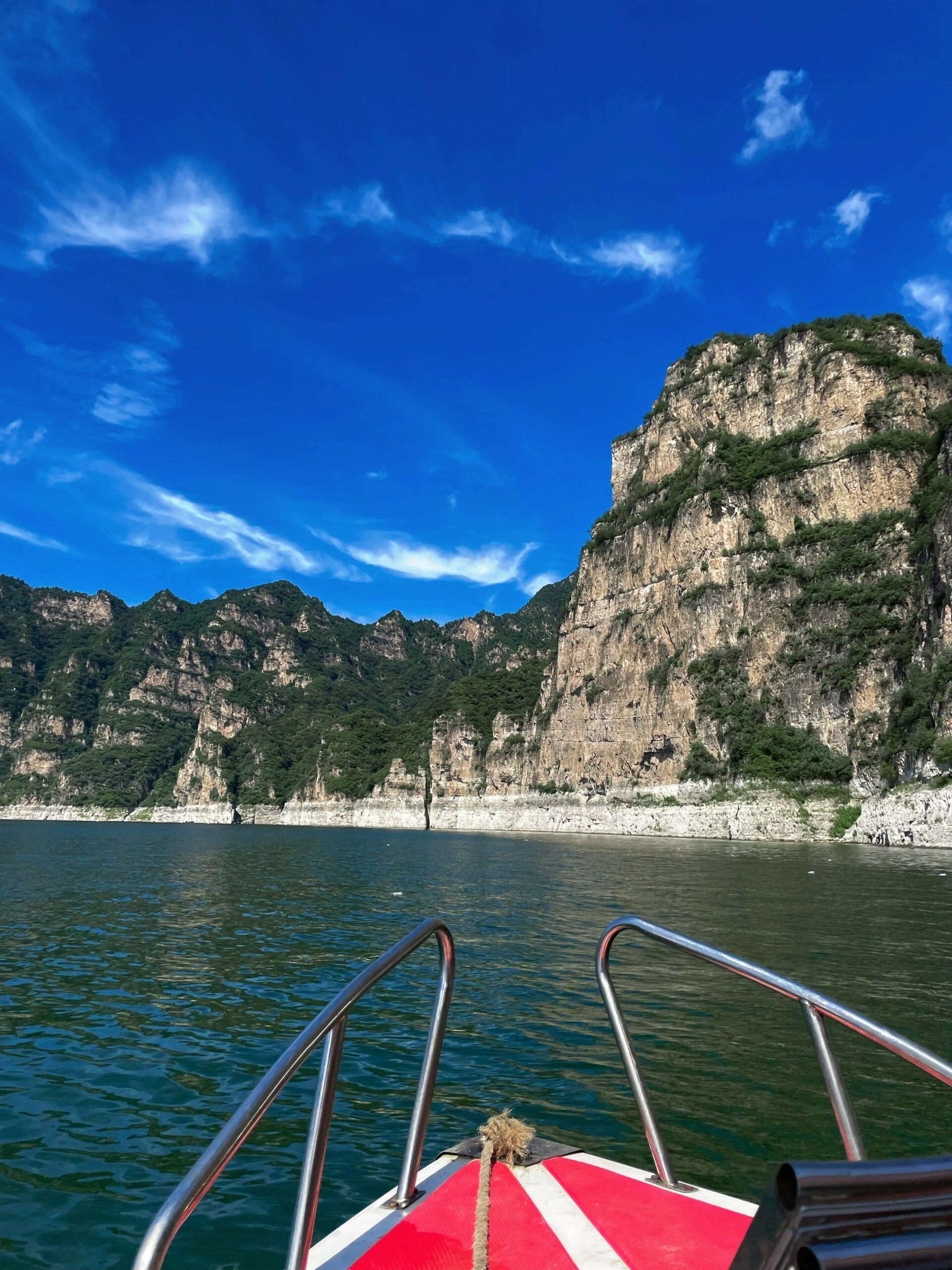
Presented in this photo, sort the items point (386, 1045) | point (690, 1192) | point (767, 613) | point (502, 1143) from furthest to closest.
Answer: point (767, 613) < point (386, 1045) < point (502, 1143) < point (690, 1192)

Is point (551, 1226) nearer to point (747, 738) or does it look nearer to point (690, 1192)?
point (690, 1192)

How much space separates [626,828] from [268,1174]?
284 feet

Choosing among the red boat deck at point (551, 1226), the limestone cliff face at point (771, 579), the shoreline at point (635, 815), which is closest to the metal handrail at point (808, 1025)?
the red boat deck at point (551, 1226)

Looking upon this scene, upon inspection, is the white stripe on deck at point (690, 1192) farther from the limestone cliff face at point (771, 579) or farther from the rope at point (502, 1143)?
the limestone cliff face at point (771, 579)

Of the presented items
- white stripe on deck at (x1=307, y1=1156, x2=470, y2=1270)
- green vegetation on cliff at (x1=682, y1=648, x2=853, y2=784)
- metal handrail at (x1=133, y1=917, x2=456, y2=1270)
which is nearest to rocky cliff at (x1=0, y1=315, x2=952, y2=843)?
green vegetation on cliff at (x1=682, y1=648, x2=853, y2=784)

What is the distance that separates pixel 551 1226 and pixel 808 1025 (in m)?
1.45

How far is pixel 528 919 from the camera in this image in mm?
20672

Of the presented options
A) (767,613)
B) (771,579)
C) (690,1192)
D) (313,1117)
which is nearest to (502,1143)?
(690,1192)

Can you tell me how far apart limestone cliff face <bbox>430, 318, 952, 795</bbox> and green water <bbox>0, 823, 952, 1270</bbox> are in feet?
160

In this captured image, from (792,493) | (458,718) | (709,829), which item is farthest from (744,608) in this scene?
(458,718)

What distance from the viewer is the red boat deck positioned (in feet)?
10.8

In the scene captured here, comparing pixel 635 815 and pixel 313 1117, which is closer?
pixel 313 1117

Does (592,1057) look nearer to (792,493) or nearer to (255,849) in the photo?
(255,849)

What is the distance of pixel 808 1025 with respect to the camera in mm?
3473
